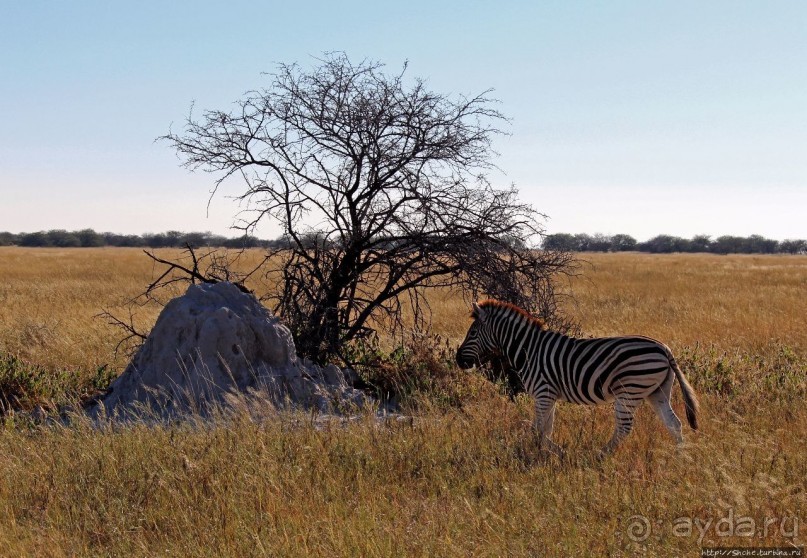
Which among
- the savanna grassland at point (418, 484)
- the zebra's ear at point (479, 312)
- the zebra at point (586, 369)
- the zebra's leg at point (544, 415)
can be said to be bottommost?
the savanna grassland at point (418, 484)

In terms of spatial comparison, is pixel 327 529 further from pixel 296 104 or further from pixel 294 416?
pixel 296 104

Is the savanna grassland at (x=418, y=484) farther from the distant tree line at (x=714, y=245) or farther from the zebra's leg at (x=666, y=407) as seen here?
the distant tree line at (x=714, y=245)

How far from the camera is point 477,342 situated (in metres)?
8.33

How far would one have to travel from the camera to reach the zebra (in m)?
6.71

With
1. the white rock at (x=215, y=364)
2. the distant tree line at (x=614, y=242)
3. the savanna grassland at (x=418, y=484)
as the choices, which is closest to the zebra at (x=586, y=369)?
the savanna grassland at (x=418, y=484)

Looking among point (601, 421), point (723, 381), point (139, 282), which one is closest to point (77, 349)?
point (601, 421)

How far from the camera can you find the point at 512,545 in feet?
15.0

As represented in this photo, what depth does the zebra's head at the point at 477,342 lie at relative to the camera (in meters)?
8.18

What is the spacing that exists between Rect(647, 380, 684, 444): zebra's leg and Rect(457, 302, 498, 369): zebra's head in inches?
73.0

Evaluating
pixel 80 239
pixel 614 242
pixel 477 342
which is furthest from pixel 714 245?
pixel 477 342

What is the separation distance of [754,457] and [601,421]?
190cm

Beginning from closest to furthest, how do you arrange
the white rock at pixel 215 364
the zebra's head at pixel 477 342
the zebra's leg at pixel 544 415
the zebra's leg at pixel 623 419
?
the zebra's leg at pixel 623 419, the zebra's leg at pixel 544 415, the zebra's head at pixel 477 342, the white rock at pixel 215 364

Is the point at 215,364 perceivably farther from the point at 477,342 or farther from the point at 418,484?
the point at 418,484

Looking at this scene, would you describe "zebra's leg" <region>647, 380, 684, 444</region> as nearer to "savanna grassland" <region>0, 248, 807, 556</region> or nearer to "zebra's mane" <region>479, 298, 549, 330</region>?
"savanna grassland" <region>0, 248, 807, 556</region>
